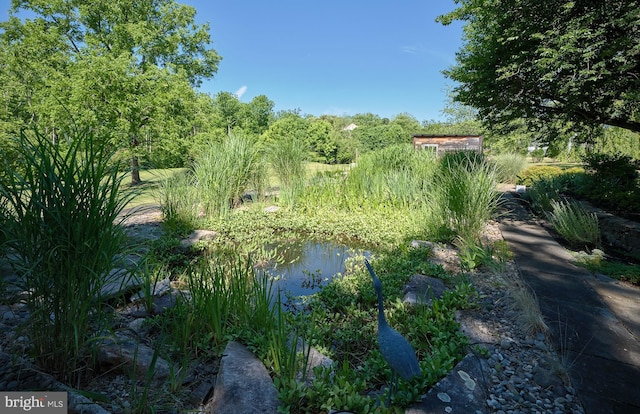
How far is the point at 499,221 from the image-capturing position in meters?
4.99

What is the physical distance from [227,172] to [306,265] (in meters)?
2.58

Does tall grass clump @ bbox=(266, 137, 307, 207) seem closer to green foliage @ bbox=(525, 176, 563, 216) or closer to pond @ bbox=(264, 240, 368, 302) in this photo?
pond @ bbox=(264, 240, 368, 302)

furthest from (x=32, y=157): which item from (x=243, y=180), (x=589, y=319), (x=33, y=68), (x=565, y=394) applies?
(x=33, y=68)

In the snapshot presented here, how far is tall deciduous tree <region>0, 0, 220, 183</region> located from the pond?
13.9ft

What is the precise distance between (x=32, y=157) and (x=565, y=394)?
8.47 feet

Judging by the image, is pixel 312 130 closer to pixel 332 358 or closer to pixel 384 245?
pixel 384 245

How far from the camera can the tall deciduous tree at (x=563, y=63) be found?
3256 mm

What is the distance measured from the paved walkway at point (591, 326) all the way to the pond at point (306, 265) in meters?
1.90

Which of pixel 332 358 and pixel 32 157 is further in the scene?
pixel 332 358

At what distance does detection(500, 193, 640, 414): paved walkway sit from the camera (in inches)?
55.7

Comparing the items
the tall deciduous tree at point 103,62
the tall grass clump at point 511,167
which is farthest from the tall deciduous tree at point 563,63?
the tall grass clump at point 511,167

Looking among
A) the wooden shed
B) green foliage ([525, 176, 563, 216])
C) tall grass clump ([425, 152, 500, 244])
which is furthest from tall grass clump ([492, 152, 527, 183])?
tall grass clump ([425, 152, 500, 244])

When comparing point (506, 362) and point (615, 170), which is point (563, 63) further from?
point (506, 362)

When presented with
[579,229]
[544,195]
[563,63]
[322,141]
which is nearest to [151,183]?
[563,63]
